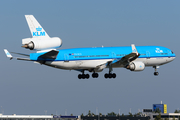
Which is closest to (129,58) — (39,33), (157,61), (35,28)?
(157,61)

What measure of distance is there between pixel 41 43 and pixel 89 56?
11.8 m

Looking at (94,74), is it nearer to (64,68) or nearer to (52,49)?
(64,68)

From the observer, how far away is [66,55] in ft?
236

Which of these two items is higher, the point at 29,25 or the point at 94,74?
the point at 29,25

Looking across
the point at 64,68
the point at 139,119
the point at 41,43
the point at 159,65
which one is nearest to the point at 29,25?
the point at 41,43

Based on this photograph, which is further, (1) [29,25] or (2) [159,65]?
(2) [159,65]

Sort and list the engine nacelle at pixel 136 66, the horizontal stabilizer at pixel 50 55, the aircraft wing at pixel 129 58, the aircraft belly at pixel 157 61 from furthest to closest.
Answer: the aircraft belly at pixel 157 61
the engine nacelle at pixel 136 66
the aircraft wing at pixel 129 58
the horizontal stabilizer at pixel 50 55

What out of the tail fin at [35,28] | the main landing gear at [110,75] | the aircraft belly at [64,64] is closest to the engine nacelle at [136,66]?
the main landing gear at [110,75]

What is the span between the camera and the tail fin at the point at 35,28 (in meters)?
66.8

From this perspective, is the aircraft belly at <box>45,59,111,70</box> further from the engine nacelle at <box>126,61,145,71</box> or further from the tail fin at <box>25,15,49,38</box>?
the tail fin at <box>25,15,49,38</box>

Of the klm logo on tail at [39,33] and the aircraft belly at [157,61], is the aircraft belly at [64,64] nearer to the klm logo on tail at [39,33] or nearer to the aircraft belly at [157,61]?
the klm logo on tail at [39,33]

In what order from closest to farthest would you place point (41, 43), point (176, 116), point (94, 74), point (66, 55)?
point (41, 43), point (66, 55), point (94, 74), point (176, 116)

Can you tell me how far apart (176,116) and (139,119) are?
88.6 feet

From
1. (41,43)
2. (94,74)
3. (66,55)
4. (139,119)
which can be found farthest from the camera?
(139,119)
